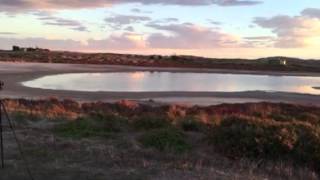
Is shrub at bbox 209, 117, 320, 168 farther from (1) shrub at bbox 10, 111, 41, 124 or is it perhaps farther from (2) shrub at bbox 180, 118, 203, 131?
(1) shrub at bbox 10, 111, 41, 124

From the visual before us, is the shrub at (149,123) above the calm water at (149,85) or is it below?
above

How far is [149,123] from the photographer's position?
16.0 meters

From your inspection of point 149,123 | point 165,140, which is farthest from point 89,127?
point 165,140

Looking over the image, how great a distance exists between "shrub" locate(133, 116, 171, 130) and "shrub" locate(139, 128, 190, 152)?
2.32 metres

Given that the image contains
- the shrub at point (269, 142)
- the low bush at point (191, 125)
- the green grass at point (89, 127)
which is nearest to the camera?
the shrub at point (269, 142)

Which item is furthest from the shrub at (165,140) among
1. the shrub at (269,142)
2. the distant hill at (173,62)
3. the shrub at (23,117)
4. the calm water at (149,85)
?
the distant hill at (173,62)

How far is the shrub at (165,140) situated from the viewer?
12.7 metres

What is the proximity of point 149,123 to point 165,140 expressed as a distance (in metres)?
3.05

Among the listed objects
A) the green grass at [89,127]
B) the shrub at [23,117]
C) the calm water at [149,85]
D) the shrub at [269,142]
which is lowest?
the calm water at [149,85]

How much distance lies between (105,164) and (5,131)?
434cm

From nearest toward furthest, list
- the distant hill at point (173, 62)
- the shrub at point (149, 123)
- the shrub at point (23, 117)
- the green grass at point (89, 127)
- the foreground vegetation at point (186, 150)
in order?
the foreground vegetation at point (186, 150) → the green grass at point (89, 127) → the shrub at point (149, 123) → the shrub at point (23, 117) → the distant hill at point (173, 62)

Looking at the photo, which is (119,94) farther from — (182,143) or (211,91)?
(182,143)

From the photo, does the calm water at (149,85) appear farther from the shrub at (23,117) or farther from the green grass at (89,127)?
the green grass at (89,127)

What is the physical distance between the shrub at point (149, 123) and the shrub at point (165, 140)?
2.32 meters
